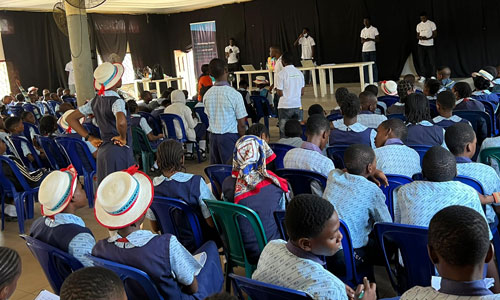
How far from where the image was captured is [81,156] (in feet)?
17.6

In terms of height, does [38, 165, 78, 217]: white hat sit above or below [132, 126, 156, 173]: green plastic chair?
above

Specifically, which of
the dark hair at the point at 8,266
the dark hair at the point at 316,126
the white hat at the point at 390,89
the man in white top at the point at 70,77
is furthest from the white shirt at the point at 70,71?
the dark hair at the point at 8,266

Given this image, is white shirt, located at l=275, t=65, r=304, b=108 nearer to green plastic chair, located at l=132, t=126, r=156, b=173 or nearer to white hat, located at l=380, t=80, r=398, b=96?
white hat, located at l=380, t=80, r=398, b=96

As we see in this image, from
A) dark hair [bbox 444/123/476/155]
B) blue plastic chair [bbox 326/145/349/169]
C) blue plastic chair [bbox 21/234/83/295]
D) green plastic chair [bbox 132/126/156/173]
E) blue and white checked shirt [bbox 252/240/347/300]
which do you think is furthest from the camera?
green plastic chair [bbox 132/126/156/173]

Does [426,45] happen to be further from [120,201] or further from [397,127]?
[120,201]

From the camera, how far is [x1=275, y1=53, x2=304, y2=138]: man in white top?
6.18 metres

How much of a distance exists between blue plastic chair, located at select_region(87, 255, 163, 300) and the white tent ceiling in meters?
12.7

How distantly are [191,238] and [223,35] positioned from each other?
51.5 feet

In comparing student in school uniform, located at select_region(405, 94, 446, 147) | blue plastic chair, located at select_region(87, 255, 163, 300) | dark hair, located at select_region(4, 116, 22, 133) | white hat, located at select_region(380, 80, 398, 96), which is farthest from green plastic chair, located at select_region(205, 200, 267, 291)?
white hat, located at select_region(380, 80, 398, 96)

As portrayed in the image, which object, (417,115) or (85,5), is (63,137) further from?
(417,115)

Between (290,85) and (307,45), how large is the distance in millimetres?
8442

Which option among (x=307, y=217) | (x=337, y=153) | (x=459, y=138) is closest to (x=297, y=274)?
(x=307, y=217)

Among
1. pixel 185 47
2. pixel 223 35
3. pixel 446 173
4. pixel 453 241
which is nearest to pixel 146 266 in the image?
pixel 453 241

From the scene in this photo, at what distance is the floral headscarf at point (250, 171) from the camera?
112 inches
